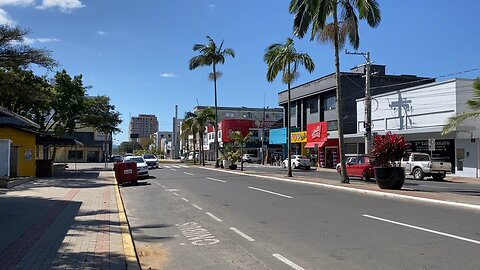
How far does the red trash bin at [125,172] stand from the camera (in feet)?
84.5

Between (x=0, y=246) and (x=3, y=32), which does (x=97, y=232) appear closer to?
(x=0, y=246)

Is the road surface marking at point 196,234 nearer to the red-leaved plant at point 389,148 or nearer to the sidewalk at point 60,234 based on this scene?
the sidewalk at point 60,234

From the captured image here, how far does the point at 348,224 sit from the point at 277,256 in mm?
3800

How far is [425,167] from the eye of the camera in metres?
31.3

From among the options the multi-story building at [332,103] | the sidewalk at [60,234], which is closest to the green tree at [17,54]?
the sidewalk at [60,234]

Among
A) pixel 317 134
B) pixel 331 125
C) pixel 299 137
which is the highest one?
pixel 331 125

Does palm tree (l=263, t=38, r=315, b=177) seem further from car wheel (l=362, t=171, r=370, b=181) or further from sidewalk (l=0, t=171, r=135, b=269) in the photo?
sidewalk (l=0, t=171, r=135, b=269)

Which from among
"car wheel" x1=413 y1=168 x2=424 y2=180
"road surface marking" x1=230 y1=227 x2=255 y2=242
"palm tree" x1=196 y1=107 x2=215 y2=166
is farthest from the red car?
"palm tree" x1=196 y1=107 x2=215 y2=166

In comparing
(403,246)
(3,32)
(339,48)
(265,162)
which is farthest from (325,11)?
(265,162)

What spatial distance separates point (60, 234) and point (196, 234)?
285 centimetres

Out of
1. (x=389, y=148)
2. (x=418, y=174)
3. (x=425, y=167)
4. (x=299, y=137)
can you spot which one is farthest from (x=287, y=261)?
(x=299, y=137)

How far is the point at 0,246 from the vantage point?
27.7 feet

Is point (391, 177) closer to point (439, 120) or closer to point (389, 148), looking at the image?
point (389, 148)

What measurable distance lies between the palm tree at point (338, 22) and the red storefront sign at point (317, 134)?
28.6 metres
